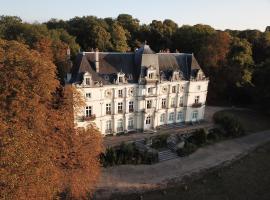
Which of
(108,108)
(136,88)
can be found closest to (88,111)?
(108,108)

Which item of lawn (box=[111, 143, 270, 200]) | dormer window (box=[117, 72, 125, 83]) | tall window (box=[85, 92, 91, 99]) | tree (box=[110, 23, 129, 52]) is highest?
tree (box=[110, 23, 129, 52])

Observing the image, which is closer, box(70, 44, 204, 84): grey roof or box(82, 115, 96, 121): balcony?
box(82, 115, 96, 121): balcony

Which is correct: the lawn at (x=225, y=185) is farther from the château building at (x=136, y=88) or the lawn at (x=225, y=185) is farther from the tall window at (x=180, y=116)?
the château building at (x=136, y=88)

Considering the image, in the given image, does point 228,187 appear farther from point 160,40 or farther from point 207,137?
point 160,40

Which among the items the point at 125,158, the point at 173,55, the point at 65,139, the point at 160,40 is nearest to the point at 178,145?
the point at 125,158

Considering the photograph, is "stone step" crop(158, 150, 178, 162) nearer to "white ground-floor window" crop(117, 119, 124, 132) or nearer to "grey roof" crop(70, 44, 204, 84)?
"white ground-floor window" crop(117, 119, 124, 132)

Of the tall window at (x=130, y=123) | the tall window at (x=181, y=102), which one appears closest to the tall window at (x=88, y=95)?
the tall window at (x=130, y=123)

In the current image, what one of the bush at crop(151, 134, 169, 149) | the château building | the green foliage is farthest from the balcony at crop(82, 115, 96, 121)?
the bush at crop(151, 134, 169, 149)
